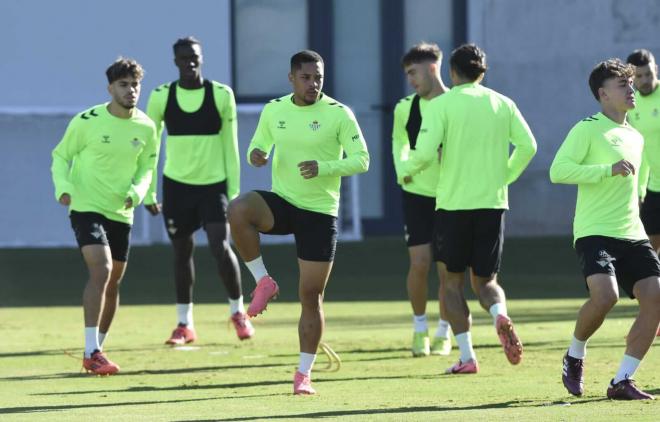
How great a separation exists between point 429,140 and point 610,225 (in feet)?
4.92

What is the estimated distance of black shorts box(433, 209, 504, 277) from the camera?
1091cm

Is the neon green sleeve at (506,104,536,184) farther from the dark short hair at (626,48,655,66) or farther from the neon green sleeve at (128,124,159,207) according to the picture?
the neon green sleeve at (128,124,159,207)

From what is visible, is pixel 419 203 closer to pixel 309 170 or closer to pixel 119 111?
pixel 119 111

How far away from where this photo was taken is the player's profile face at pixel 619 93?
991cm

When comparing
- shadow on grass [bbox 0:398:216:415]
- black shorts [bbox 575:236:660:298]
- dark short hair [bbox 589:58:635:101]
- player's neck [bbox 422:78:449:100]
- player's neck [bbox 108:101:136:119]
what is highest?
dark short hair [bbox 589:58:635:101]

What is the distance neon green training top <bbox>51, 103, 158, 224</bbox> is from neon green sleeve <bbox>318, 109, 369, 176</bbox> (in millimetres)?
2080

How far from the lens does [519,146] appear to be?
1091cm

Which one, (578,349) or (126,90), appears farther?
(126,90)

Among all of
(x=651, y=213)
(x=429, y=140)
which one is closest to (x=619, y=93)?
(x=429, y=140)

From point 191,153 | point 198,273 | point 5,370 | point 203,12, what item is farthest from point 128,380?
point 203,12

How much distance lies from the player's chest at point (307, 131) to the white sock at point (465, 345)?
167cm

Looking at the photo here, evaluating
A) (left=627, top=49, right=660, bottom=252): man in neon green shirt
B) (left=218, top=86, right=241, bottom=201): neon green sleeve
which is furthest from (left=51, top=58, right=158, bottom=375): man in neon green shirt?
(left=627, top=49, right=660, bottom=252): man in neon green shirt

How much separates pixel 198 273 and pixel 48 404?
9830 mm

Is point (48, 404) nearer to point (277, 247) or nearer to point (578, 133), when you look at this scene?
point (578, 133)
